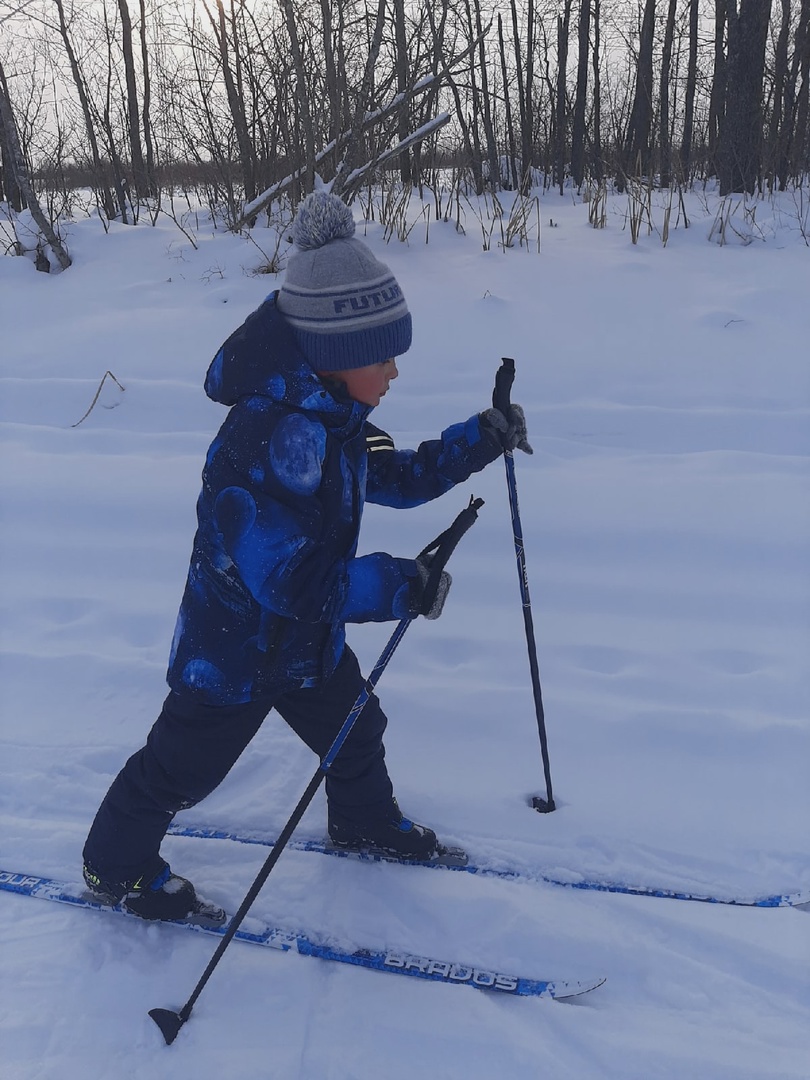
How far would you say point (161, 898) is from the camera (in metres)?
1.95

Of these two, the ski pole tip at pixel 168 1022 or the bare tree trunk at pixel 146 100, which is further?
the bare tree trunk at pixel 146 100

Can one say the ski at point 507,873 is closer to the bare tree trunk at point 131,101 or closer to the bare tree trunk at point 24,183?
the bare tree trunk at point 24,183

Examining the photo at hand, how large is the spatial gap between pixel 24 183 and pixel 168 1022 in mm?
6628

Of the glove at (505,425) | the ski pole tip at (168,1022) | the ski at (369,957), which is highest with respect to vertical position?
the glove at (505,425)

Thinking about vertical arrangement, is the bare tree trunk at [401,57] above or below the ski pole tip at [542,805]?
above

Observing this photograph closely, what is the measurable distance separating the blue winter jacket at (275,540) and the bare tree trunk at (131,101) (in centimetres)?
796

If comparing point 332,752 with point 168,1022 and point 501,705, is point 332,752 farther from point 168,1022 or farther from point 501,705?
point 501,705

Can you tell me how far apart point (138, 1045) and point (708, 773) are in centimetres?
164

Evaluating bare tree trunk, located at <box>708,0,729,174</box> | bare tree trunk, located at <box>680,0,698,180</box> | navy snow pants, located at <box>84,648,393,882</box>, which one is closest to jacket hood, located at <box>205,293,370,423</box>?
navy snow pants, located at <box>84,648,393,882</box>

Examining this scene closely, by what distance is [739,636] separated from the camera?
9.46 feet

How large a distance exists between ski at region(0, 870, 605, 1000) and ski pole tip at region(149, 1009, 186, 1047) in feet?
0.80

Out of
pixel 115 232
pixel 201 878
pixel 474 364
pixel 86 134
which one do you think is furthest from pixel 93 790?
pixel 86 134

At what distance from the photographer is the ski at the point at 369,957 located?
1.78 meters

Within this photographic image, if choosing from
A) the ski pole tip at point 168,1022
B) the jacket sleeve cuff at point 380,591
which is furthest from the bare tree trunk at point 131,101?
the ski pole tip at point 168,1022
